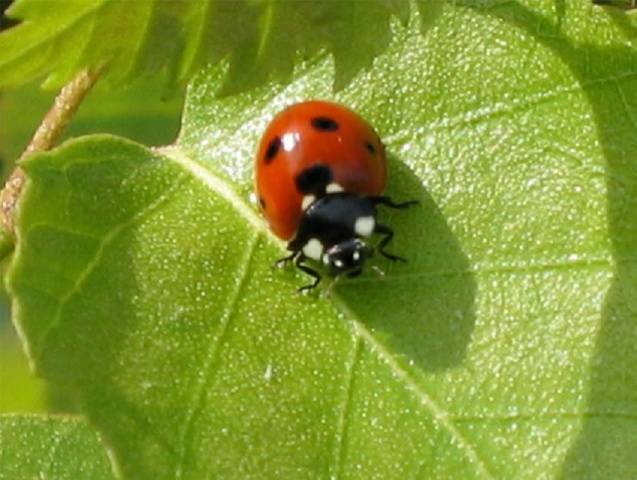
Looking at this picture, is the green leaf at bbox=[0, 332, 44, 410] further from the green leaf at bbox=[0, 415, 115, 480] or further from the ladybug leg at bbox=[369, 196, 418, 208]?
the ladybug leg at bbox=[369, 196, 418, 208]

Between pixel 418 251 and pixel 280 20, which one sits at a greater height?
pixel 280 20

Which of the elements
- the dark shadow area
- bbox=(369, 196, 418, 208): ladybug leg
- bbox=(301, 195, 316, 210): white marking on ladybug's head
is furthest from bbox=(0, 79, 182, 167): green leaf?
the dark shadow area

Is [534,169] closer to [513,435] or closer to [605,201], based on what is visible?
[605,201]

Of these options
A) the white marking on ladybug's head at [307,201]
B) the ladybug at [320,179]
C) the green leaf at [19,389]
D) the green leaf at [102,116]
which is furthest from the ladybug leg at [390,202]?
the green leaf at [19,389]

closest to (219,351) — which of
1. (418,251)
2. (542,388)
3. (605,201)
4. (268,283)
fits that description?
A: (268,283)

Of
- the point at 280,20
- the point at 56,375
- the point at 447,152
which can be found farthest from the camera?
the point at 447,152
